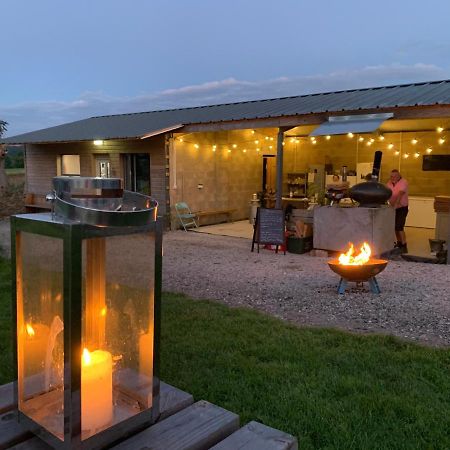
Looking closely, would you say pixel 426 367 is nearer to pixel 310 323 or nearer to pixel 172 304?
pixel 310 323

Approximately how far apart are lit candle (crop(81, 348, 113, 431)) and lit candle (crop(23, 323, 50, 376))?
15cm

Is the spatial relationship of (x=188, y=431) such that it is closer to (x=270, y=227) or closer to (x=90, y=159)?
(x=270, y=227)

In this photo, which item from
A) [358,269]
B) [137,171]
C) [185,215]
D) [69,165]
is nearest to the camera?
[358,269]

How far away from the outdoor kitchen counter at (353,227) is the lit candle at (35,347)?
7751 millimetres

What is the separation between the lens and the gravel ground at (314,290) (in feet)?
16.9

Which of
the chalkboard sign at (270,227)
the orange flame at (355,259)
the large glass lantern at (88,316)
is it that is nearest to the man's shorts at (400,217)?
the chalkboard sign at (270,227)

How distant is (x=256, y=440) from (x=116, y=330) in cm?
58

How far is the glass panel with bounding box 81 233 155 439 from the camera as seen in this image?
1.46 meters

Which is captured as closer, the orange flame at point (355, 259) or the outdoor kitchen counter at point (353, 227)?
the orange flame at point (355, 259)

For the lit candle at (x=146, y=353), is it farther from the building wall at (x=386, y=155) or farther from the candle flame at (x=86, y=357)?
the building wall at (x=386, y=155)

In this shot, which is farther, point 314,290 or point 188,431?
point 314,290

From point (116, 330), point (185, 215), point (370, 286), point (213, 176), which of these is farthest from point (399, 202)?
point (116, 330)

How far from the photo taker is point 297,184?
51.2 ft

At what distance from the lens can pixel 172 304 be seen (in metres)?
5.55
